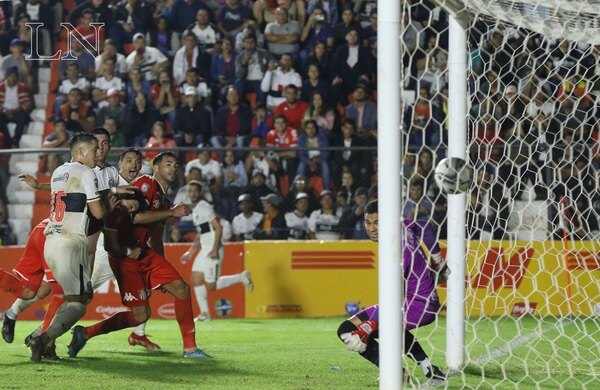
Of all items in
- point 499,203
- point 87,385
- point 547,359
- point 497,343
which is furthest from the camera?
point 499,203

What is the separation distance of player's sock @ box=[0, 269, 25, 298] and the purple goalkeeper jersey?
133 inches

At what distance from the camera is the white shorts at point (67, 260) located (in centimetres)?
885

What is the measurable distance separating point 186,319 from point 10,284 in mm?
1447

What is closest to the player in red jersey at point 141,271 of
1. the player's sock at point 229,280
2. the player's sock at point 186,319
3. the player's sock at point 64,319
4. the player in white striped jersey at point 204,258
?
the player's sock at point 186,319

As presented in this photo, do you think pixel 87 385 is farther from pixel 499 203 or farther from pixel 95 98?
pixel 95 98

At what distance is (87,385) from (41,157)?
7255 millimetres

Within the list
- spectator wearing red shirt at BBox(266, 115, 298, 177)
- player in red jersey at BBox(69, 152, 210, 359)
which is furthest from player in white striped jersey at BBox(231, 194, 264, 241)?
player in red jersey at BBox(69, 152, 210, 359)

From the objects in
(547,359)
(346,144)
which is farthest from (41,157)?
(547,359)

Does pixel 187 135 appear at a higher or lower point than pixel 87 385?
higher

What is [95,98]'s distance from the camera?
17.1 m

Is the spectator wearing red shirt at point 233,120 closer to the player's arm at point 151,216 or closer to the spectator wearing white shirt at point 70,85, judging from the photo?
the spectator wearing white shirt at point 70,85

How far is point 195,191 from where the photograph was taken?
14.2 meters

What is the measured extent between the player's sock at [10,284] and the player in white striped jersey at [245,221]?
17.7 ft

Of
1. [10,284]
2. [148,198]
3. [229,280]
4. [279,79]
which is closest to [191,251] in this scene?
[229,280]
